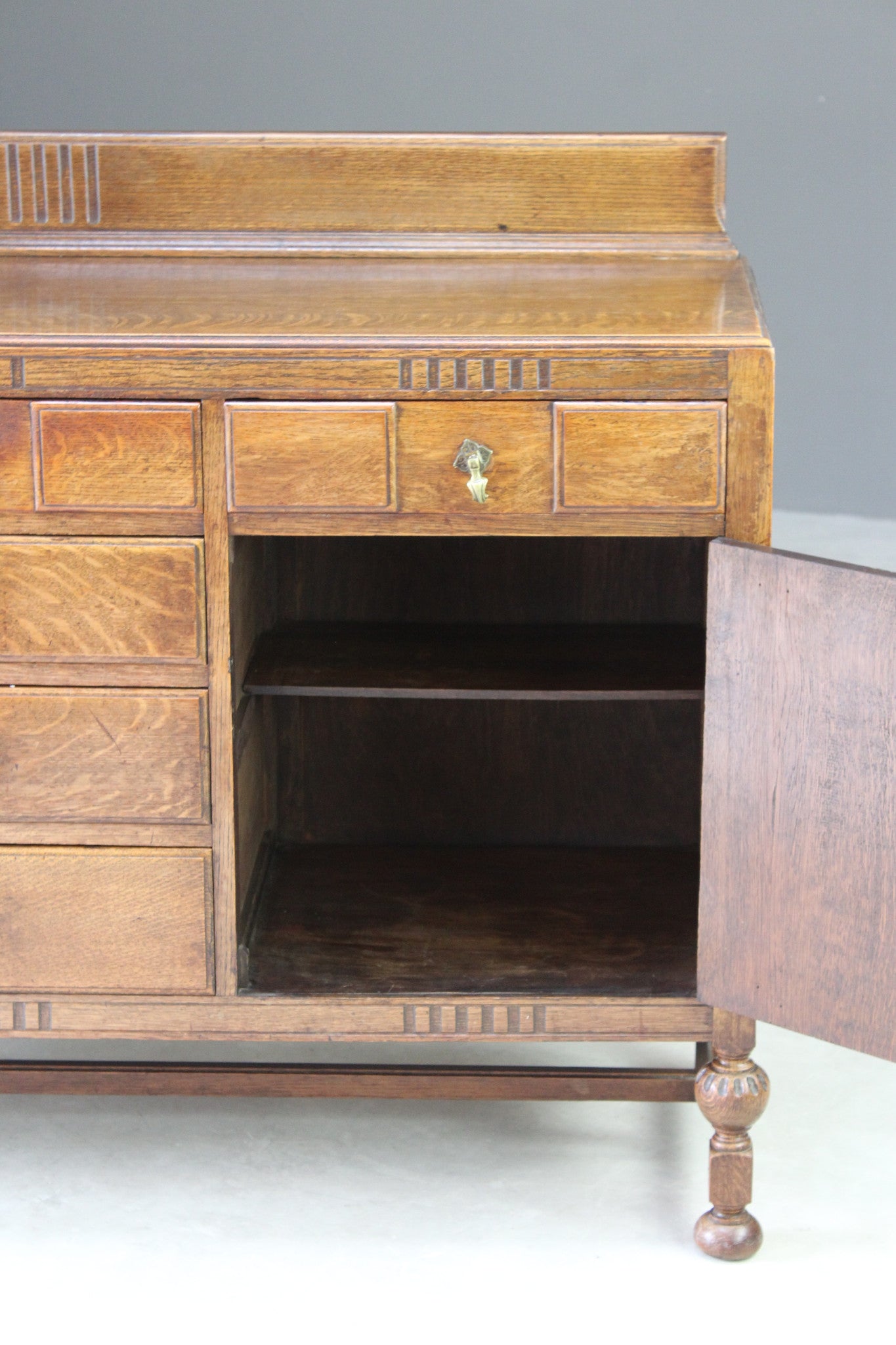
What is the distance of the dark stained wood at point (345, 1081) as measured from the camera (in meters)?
2.41

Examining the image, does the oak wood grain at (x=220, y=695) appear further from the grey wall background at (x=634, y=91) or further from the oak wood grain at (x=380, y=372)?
the grey wall background at (x=634, y=91)

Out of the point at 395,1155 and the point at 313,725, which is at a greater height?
the point at 313,725

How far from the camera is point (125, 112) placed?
5629mm

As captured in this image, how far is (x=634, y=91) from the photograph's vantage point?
5512mm

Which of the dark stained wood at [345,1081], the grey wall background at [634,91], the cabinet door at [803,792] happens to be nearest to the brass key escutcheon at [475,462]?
the cabinet door at [803,792]

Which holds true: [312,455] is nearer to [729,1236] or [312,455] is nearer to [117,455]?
[117,455]

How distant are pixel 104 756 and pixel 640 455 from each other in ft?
2.55

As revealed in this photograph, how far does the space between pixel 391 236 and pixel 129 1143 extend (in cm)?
141

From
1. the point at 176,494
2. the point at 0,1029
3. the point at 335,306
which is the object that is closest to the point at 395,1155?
the point at 0,1029

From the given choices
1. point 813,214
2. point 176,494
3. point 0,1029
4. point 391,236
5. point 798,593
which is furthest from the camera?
point 813,214

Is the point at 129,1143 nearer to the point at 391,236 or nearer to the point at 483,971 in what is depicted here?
the point at 483,971

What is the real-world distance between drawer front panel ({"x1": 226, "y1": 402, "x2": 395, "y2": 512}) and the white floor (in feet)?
3.30

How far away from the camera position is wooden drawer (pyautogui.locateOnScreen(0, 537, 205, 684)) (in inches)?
83.3

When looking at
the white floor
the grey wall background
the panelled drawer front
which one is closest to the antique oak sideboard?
the panelled drawer front
